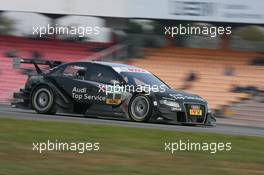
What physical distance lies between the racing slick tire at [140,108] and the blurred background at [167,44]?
771 cm

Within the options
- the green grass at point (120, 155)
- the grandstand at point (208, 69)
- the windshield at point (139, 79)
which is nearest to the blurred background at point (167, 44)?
the grandstand at point (208, 69)

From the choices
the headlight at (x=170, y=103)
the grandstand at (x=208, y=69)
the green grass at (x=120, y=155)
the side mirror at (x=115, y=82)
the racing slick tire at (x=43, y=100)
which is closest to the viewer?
the green grass at (x=120, y=155)

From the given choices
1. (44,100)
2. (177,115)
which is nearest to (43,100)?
(44,100)

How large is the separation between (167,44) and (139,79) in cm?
1249

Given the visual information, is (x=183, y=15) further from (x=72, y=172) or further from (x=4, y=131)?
(x=72, y=172)

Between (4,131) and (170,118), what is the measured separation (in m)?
4.81

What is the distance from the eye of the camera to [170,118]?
46.4ft

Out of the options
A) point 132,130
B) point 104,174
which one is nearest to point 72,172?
point 104,174

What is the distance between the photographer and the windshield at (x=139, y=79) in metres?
14.9

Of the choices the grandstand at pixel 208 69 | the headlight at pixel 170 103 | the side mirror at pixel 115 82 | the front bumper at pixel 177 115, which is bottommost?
the front bumper at pixel 177 115

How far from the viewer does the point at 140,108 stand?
14289 millimetres

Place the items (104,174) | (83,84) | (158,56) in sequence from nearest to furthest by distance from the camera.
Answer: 1. (104,174)
2. (83,84)
3. (158,56)

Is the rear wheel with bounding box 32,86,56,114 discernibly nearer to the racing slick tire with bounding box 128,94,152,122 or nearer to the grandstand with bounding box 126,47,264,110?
the racing slick tire with bounding box 128,94,152,122

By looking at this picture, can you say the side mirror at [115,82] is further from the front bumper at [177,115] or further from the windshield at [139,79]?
the front bumper at [177,115]
